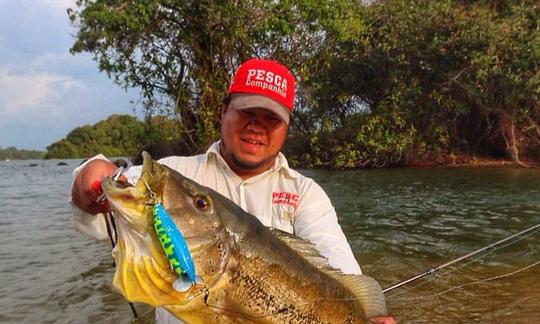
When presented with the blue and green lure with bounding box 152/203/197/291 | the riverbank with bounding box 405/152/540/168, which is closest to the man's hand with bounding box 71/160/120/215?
the blue and green lure with bounding box 152/203/197/291

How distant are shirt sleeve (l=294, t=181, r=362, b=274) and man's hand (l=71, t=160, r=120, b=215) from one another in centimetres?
121

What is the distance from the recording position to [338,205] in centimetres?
1319

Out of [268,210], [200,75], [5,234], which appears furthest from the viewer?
[200,75]

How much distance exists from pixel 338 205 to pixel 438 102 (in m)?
12.7

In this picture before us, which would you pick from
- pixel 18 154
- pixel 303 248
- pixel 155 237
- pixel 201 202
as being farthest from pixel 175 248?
pixel 18 154

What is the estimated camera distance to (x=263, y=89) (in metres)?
2.95

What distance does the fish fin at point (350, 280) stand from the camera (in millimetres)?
2174

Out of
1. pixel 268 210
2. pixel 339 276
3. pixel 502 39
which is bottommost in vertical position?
pixel 339 276

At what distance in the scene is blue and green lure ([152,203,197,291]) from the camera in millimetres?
1707

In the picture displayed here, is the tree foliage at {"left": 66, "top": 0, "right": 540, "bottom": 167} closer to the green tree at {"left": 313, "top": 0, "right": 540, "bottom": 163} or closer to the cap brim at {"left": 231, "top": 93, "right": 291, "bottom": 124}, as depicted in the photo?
the green tree at {"left": 313, "top": 0, "right": 540, "bottom": 163}

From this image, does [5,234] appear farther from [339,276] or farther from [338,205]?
[339,276]

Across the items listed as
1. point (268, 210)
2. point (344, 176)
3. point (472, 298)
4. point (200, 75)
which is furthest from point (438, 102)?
point (268, 210)

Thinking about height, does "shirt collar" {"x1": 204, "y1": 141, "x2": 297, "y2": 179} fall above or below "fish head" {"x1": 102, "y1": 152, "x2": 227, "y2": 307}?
above

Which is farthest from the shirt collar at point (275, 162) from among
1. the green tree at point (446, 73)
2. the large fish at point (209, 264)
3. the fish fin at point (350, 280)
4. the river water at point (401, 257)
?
the green tree at point (446, 73)
